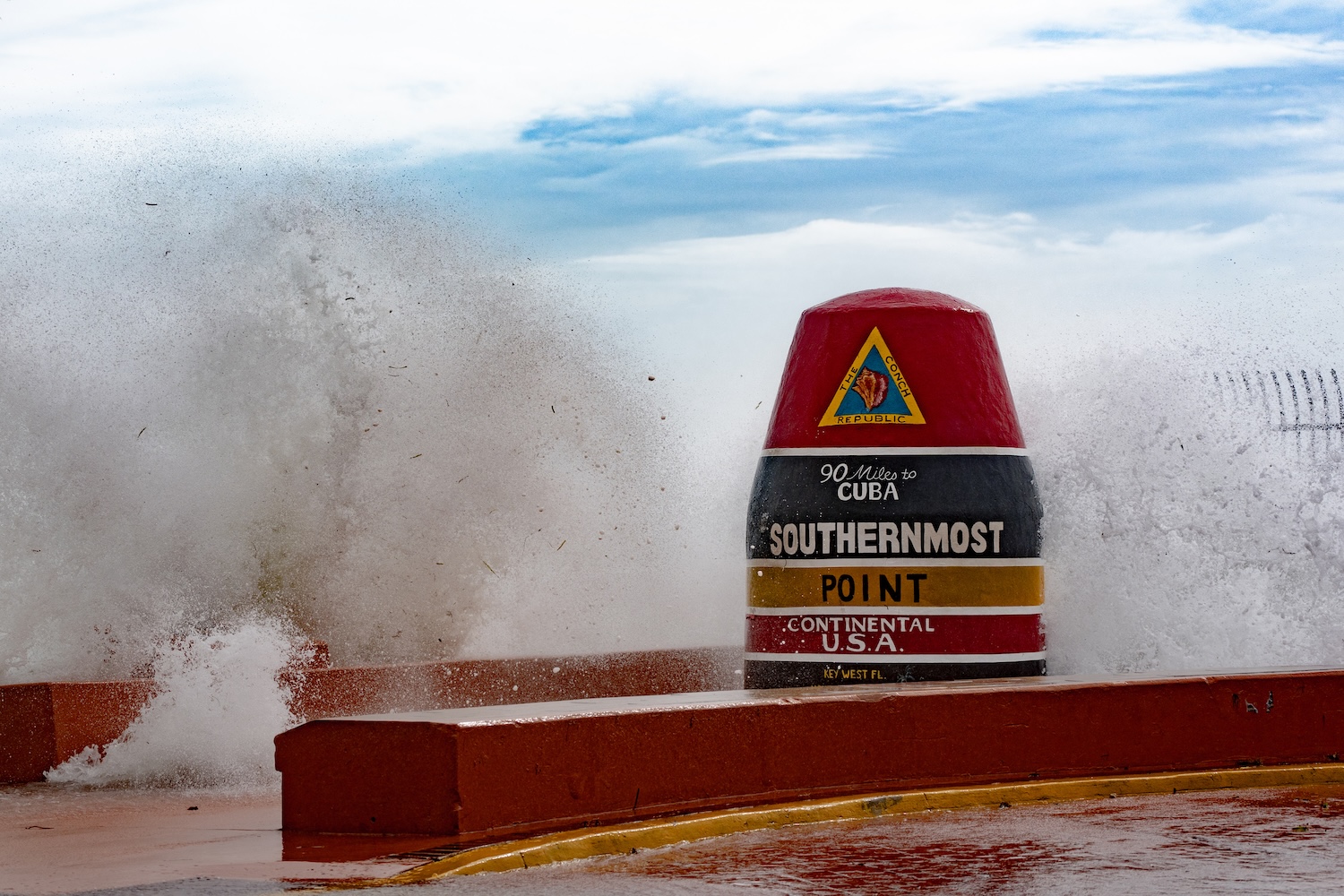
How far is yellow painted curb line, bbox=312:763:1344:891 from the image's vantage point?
5.66 meters

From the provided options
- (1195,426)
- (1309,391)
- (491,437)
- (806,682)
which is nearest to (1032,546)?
(806,682)

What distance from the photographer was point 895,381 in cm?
862

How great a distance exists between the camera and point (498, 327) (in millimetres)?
15281

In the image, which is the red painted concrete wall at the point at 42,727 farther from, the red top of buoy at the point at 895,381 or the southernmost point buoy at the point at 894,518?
the red top of buoy at the point at 895,381

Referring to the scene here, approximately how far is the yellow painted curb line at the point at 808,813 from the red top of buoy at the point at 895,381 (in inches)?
73.1

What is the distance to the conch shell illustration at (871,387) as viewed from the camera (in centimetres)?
860

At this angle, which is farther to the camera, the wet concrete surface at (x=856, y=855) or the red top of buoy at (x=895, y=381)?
the red top of buoy at (x=895, y=381)

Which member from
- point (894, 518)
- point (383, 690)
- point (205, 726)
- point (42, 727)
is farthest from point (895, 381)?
point (42, 727)

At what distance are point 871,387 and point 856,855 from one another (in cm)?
318

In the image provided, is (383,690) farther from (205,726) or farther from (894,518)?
(894,518)

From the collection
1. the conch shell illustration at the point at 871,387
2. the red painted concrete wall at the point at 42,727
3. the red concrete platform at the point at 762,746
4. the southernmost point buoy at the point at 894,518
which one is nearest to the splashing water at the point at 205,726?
the red painted concrete wall at the point at 42,727

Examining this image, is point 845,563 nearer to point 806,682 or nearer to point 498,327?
point 806,682

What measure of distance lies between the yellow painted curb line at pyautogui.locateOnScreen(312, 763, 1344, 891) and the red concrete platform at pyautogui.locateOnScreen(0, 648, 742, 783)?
11.3ft

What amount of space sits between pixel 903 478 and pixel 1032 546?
76cm
